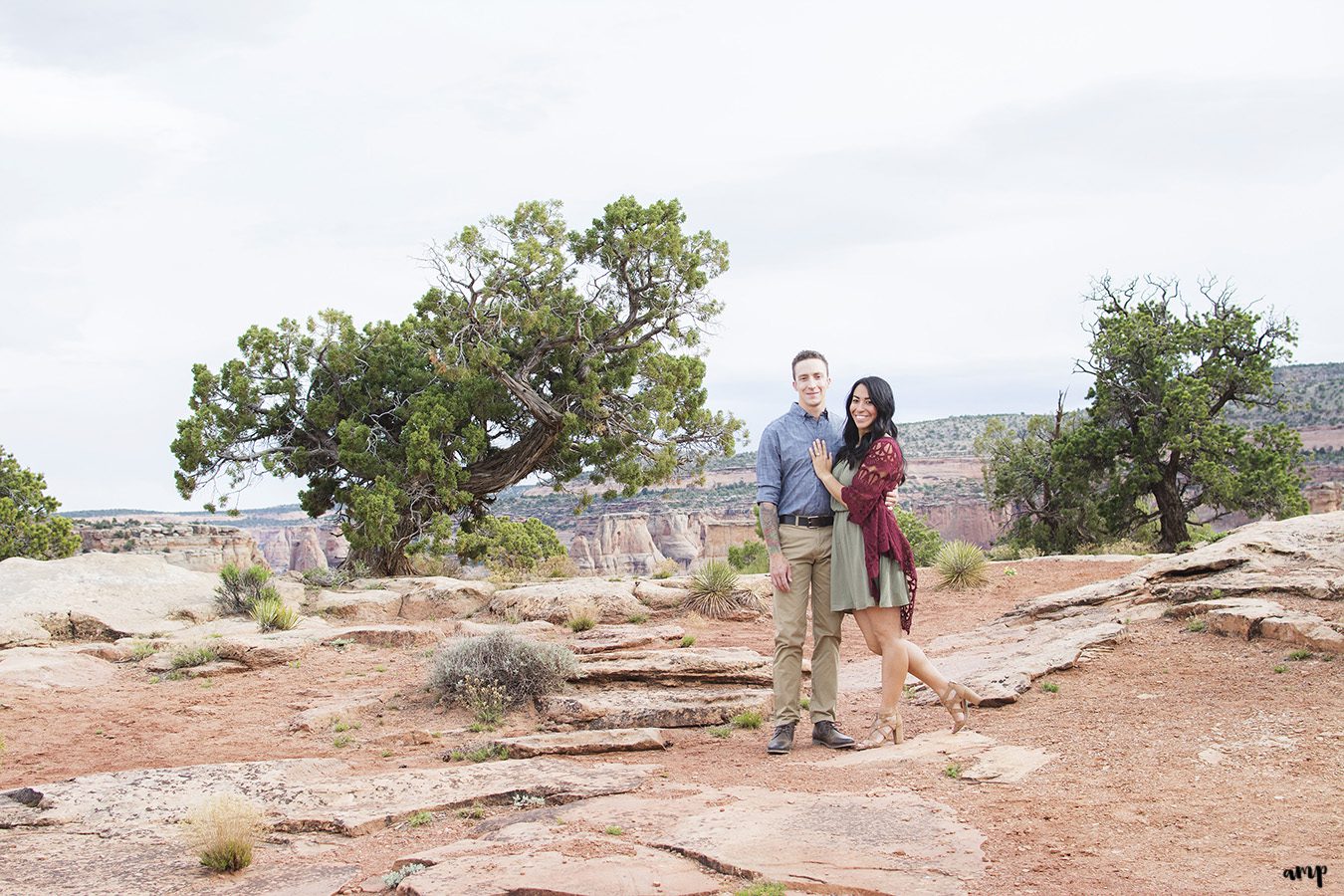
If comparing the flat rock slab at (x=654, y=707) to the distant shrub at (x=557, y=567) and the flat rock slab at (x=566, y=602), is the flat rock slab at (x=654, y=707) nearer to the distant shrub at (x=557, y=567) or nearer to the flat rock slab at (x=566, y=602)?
the flat rock slab at (x=566, y=602)

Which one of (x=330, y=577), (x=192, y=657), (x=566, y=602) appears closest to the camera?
(x=192, y=657)

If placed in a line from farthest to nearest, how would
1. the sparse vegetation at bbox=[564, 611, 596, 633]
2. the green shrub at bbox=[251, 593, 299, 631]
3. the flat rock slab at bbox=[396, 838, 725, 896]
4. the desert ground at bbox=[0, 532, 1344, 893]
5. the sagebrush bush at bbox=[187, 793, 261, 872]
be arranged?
the green shrub at bbox=[251, 593, 299, 631] → the sparse vegetation at bbox=[564, 611, 596, 633] → the sagebrush bush at bbox=[187, 793, 261, 872] → the desert ground at bbox=[0, 532, 1344, 893] → the flat rock slab at bbox=[396, 838, 725, 896]

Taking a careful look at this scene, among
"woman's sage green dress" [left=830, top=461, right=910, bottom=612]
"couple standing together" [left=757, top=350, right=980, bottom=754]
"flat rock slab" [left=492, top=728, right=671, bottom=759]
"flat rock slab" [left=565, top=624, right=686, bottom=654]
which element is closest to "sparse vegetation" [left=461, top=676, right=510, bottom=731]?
"flat rock slab" [left=492, top=728, right=671, bottom=759]

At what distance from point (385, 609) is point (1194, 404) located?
17.9 m

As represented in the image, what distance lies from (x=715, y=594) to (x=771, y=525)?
779 cm

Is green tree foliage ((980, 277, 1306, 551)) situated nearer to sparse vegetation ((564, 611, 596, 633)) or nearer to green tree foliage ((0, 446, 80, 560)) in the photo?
sparse vegetation ((564, 611, 596, 633))

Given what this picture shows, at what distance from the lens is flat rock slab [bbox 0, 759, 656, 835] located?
566cm

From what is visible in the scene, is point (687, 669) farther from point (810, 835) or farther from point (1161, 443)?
point (1161, 443)

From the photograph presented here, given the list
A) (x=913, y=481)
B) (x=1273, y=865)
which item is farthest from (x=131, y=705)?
(x=913, y=481)

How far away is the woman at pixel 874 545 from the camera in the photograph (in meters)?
6.12

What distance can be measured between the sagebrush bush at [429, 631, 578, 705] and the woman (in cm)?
323

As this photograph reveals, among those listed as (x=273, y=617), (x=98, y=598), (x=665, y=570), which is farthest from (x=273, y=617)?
(x=665, y=570)

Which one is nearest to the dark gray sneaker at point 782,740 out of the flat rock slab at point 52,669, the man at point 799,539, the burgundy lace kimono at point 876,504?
the man at point 799,539

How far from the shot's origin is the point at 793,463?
21.3ft
